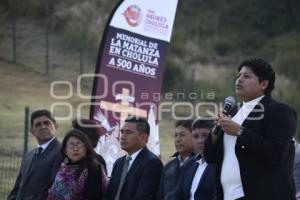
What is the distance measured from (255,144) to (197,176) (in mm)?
1241

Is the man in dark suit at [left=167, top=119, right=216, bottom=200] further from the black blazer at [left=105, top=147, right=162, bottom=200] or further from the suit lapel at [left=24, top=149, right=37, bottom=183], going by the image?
the suit lapel at [left=24, top=149, right=37, bottom=183]

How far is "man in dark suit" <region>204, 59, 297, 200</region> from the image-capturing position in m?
4.80

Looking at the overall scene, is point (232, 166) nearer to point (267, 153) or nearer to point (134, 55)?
point (267, 153)

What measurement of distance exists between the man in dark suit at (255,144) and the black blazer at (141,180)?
1.15 m

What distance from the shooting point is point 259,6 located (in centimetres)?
3103

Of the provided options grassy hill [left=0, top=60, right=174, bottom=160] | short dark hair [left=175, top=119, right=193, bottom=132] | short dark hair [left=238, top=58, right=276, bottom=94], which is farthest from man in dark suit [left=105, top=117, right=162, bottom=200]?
grassy hill [left=0, top=60, right=174, bottom=160]

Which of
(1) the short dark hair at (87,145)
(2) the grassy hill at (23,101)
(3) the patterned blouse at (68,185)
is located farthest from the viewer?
(2) the grassy hill at (23,101)

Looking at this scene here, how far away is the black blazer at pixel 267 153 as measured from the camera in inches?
188

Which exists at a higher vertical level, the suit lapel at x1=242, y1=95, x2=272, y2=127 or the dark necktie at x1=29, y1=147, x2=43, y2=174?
the suit lapel at x1=242, y1=95, x2=272, y2=127

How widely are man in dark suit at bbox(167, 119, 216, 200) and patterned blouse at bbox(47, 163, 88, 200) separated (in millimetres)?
800

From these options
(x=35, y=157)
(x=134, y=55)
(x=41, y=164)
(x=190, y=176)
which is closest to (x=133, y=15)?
(x=134, y=55)

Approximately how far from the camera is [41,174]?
22.8 ft

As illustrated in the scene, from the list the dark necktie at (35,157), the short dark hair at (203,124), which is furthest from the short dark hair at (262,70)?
the dark necktie at (35,157)

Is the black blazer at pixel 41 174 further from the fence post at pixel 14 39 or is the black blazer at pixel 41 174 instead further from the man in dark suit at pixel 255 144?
the fence post at pixel 14 39
